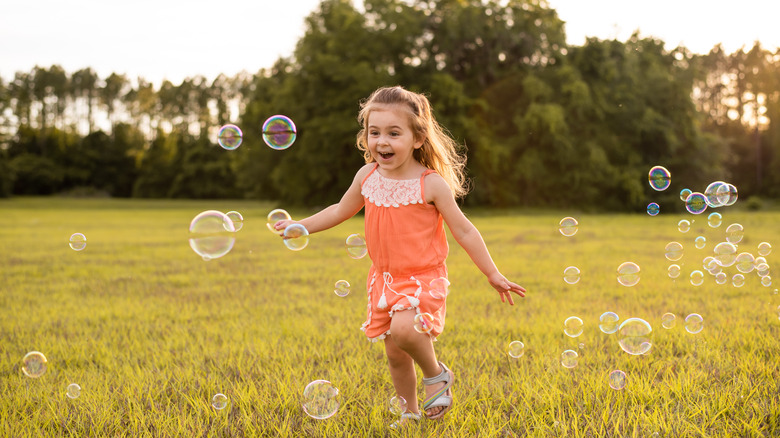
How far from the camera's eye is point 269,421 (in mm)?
3133

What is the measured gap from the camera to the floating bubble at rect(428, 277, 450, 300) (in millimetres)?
3043

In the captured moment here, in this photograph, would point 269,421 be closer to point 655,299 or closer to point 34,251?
point 655,299

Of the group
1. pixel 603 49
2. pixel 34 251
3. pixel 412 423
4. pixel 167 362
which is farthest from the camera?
pixel 603 49

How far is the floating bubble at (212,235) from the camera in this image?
3.85m

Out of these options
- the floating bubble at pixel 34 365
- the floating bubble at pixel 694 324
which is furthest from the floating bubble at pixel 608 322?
the floating bubble at pixel 34 365

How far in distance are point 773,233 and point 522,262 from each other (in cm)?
838

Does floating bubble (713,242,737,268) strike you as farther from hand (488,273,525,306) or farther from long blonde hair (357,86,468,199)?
hand (488,273,525,306)

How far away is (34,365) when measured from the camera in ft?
12.4

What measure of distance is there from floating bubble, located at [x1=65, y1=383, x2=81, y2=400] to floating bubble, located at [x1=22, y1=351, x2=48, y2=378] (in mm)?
241

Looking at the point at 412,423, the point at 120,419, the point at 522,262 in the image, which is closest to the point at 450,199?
the point at 412,423

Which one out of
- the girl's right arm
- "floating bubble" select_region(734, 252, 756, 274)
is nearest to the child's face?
the girl's right arm

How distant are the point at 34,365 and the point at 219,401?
132 centimetres

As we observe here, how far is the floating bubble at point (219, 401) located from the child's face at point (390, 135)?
5.00 feet

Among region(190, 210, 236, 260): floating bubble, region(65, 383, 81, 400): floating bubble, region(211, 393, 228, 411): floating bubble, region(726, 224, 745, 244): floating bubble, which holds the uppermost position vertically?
region(190, 210, 236, 260): floating bubble
